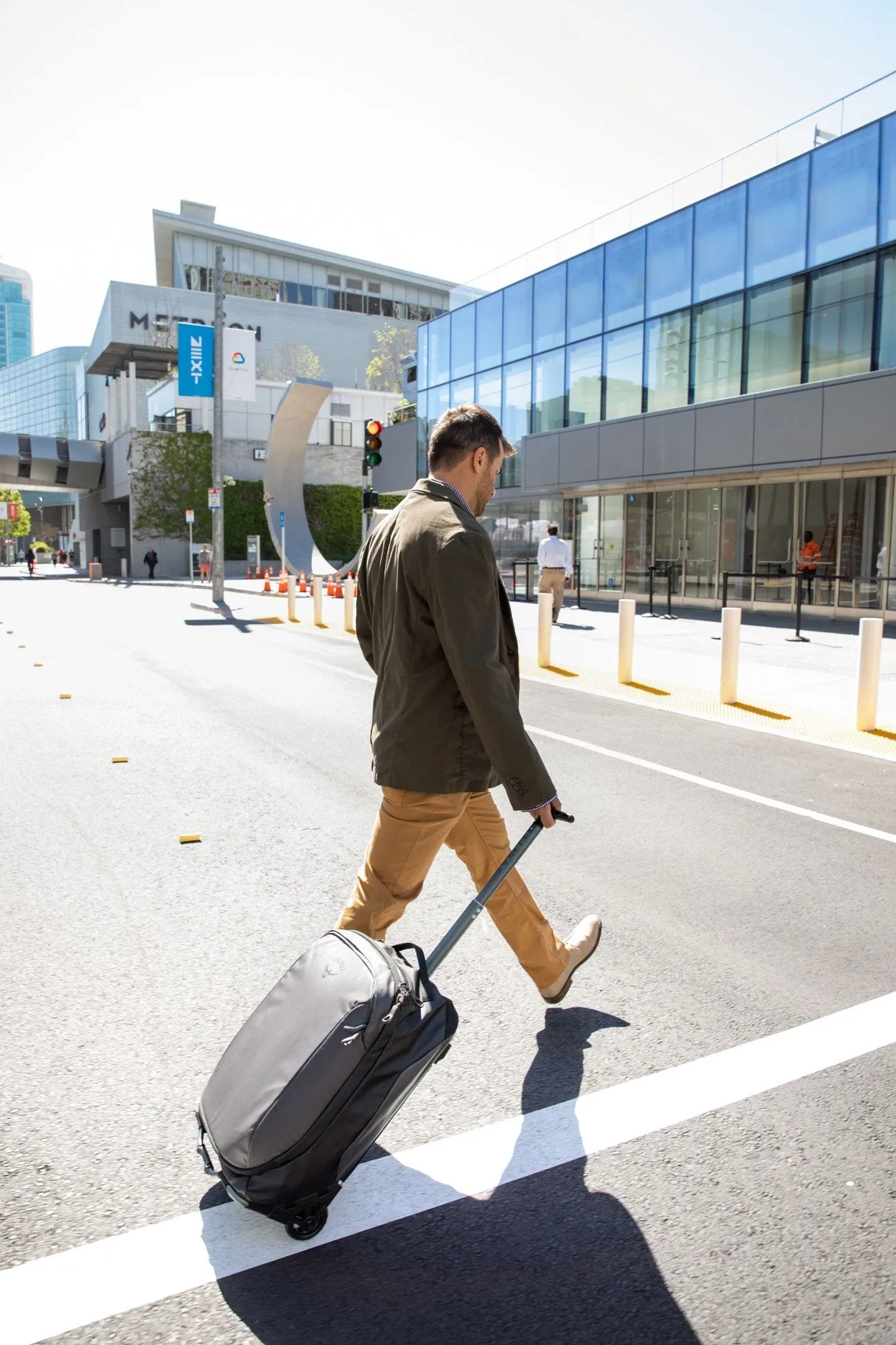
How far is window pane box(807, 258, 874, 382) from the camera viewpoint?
19938mm

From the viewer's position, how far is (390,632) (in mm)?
3076

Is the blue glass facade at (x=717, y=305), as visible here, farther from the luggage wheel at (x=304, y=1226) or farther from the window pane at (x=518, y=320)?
the luggage wheel at (x=304, y=1226)

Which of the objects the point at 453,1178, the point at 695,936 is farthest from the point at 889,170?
the point at 453,1178

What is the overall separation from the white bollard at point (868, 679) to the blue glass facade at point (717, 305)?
1297cm

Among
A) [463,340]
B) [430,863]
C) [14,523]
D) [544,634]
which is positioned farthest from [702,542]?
[14,523]

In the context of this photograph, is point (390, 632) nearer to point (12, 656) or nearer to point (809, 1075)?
point (809, 1075)

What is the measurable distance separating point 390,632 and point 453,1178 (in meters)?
1.54

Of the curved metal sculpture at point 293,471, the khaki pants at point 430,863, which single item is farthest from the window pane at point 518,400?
the khaki pants at point 430,863

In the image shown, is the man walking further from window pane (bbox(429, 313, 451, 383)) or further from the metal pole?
window pane (bbox(429, 313, 451, 383))

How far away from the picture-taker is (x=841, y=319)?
20500 mm

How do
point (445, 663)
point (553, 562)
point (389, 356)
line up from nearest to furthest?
point (445, 663) → point (553, 562) → point (389, 356)

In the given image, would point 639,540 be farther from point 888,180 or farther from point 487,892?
point 487,892

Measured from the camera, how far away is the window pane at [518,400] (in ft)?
101

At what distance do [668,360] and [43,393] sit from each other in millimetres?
180775
